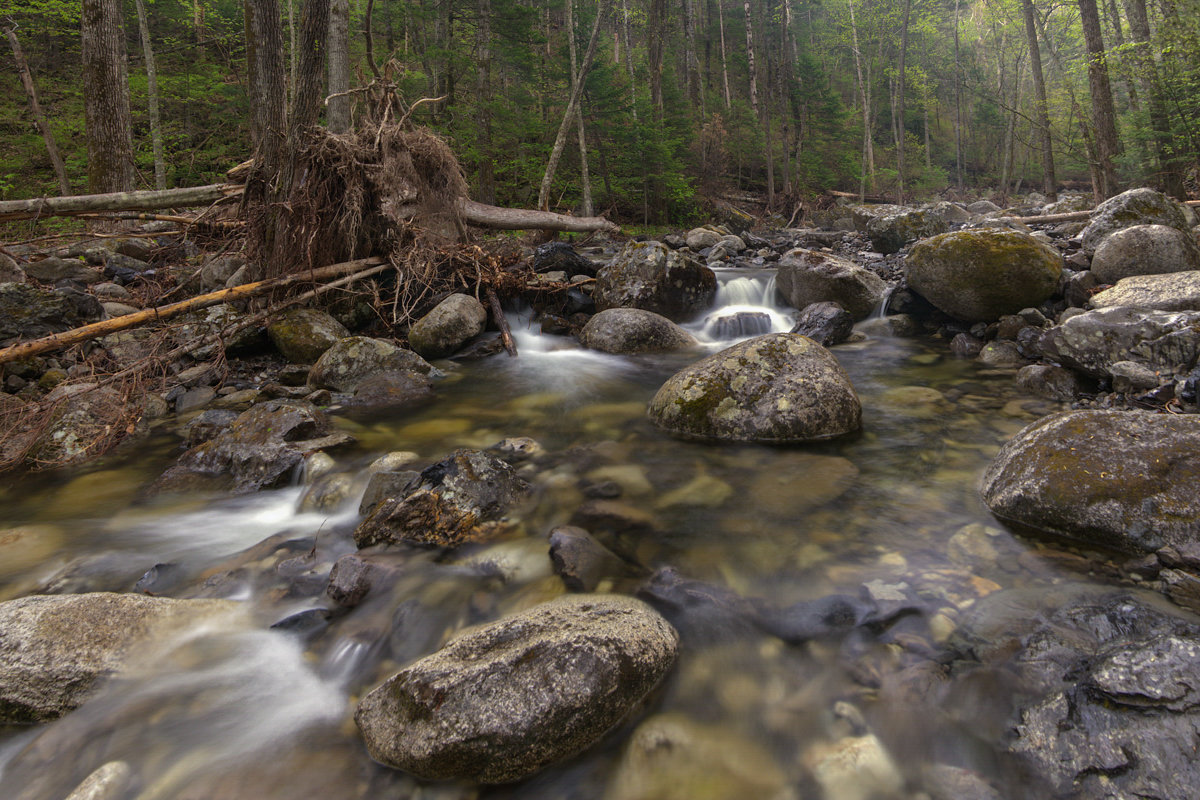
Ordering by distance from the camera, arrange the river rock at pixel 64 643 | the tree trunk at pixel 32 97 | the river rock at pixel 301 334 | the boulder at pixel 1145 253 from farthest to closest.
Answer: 1. the tree trunk at pixel 32 97
2. the river rock at pixel 301 334
3. the boulder at pixel 1145 253
4. the river rock at pixel 64 643

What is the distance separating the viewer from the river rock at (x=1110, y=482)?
2885 millimetres

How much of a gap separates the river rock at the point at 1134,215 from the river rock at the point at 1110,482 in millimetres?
6028

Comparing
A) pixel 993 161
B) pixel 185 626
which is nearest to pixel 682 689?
pixel 185 626

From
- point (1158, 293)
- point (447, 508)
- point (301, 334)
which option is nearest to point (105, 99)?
point (301, 334)

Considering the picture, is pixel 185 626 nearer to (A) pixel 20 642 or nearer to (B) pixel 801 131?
(A) pixel 20 642

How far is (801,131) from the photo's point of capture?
28234 mm

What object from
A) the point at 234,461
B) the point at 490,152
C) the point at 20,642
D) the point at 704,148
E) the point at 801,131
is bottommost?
the point at 20,642

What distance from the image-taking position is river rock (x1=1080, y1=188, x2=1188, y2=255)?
7.60m

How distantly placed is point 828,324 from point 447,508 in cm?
637

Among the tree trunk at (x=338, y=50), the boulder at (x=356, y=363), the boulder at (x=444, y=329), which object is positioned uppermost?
the tree trunk at (x=338, y=50)

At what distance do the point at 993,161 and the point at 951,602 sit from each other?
48.4 meters

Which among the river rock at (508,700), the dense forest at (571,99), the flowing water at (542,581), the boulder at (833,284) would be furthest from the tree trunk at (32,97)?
the river rock at (508,700)

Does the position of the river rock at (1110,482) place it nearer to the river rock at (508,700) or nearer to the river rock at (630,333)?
the river rock at (508,700)

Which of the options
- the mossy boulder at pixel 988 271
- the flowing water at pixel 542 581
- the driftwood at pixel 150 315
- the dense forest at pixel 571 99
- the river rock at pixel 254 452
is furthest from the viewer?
the dense forest at pixel 571 99
